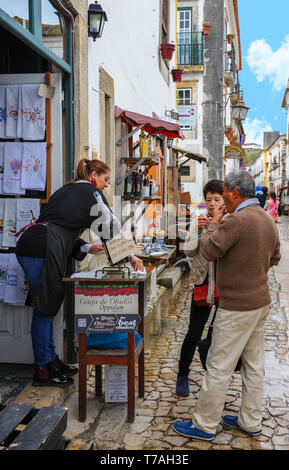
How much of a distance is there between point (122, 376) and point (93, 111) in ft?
9.38

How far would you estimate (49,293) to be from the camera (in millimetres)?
4012

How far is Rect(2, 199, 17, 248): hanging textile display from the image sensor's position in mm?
4527

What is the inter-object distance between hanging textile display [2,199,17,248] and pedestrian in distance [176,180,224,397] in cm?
158

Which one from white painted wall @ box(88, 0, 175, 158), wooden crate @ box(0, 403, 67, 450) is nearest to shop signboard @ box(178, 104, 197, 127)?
white painted wall @ box(88, 0, 175, 158)

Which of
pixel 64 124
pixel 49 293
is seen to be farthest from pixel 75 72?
pixel 49 293

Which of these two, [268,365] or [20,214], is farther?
[268,365]

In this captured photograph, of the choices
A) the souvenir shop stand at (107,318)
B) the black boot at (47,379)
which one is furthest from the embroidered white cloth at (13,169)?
the black boot at (47,379)

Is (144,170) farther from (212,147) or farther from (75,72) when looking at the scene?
(212,147)

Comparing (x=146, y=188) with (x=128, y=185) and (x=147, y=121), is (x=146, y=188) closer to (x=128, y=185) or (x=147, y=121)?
(x=128, y=185)

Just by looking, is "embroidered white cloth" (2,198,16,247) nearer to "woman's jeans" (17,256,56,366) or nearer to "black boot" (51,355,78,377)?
"woman's jeans" (17,256,56,366)

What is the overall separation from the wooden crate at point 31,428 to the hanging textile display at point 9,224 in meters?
1.88

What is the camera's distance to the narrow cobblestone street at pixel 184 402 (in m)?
3.41
